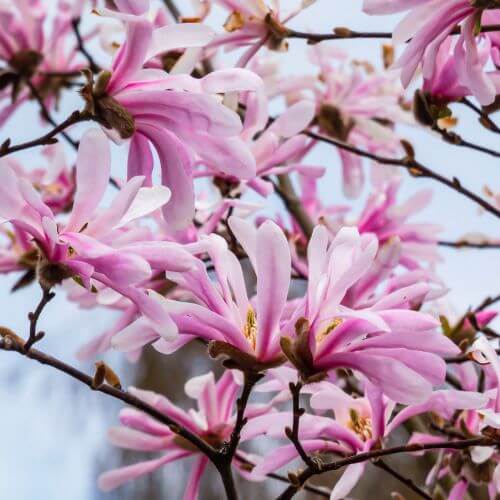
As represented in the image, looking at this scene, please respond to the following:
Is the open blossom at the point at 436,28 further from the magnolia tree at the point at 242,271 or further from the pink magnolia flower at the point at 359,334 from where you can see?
the pink magnolia flower at the point at 359,334

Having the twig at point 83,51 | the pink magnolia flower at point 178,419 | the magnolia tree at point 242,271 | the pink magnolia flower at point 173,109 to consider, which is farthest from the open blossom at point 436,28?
the twig at point 83,51

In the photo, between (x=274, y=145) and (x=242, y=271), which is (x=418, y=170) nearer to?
(x=274, y=145)

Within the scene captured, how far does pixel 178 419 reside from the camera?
0.86 meters

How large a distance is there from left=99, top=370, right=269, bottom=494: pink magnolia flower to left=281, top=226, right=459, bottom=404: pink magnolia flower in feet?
0.92

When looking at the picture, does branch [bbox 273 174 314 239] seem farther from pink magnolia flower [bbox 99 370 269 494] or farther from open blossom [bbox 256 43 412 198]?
pink magnolia flower [bbox 99 370 269 494]

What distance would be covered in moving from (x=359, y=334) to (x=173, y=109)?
0.65ft

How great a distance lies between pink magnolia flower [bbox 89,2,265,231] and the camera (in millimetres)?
562

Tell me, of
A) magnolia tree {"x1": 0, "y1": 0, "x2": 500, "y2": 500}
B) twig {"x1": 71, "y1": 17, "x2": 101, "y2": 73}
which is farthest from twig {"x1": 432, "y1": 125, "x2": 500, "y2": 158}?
twig {"x1": 71, "y1": 17, "x2": 101, "y2": 73}

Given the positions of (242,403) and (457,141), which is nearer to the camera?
(242,403)

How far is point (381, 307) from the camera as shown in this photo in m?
0.58

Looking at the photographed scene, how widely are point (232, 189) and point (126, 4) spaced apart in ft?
1.39

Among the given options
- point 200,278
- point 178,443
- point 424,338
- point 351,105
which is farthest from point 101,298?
point 351,105

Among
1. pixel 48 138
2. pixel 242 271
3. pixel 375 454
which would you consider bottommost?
pixel 375 454

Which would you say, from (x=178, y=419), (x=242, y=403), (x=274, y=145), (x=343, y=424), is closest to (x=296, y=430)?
(x=242, y=403)
